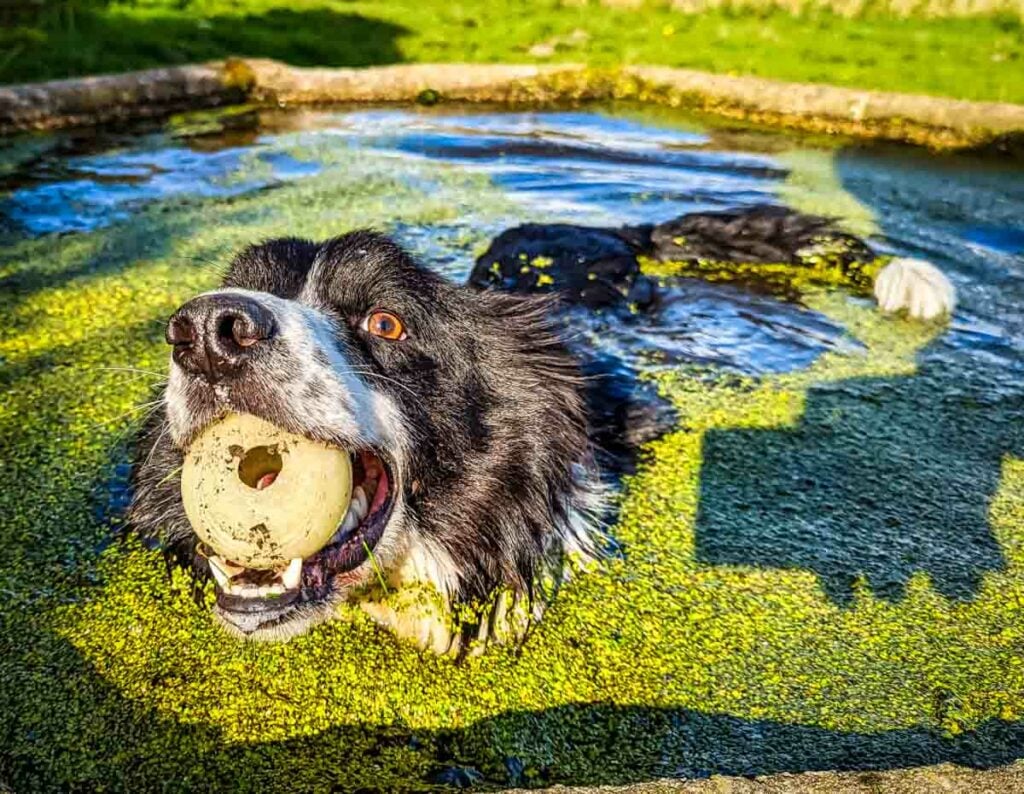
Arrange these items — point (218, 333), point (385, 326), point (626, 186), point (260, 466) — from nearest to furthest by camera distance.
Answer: point (218, 333) → point (260, 466) → point (385, 326) → point (626, 186)

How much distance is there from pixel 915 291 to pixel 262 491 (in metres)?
4.23

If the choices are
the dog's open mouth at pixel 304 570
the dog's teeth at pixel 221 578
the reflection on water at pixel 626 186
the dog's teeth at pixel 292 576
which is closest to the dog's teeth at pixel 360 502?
the dog's open mouth at pixel 304 570

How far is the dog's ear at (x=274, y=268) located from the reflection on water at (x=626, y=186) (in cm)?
202

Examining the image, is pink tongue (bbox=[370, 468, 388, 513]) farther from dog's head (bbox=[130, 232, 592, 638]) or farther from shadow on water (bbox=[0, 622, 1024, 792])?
shadow on water (bbox=[0, 622, 1024, 792])

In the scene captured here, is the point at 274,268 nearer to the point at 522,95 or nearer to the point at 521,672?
the point at 521,672

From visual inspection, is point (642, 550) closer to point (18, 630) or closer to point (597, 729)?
point (597, 729)

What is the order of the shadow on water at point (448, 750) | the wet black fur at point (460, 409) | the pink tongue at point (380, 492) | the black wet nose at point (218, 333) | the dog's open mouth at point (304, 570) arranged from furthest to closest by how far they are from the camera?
the wet black fur at point (460, 409) → the pink tongue at point (380, 492) → the dog's open mouth at point (304, 570) → the shadow on water at point (448, 750) → the black wet nose at point (218, 333)

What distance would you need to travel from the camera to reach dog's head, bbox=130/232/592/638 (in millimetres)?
2469

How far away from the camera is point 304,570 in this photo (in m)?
2.60

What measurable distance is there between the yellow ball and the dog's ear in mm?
598

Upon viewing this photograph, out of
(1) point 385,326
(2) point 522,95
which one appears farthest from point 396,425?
(2) point 522,95

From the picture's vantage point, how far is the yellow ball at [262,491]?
2428mm

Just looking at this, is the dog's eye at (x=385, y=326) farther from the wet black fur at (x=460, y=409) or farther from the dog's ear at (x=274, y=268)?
the dog's ear at (x=274, y=268)

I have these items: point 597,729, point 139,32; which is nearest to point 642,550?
point 597,729
